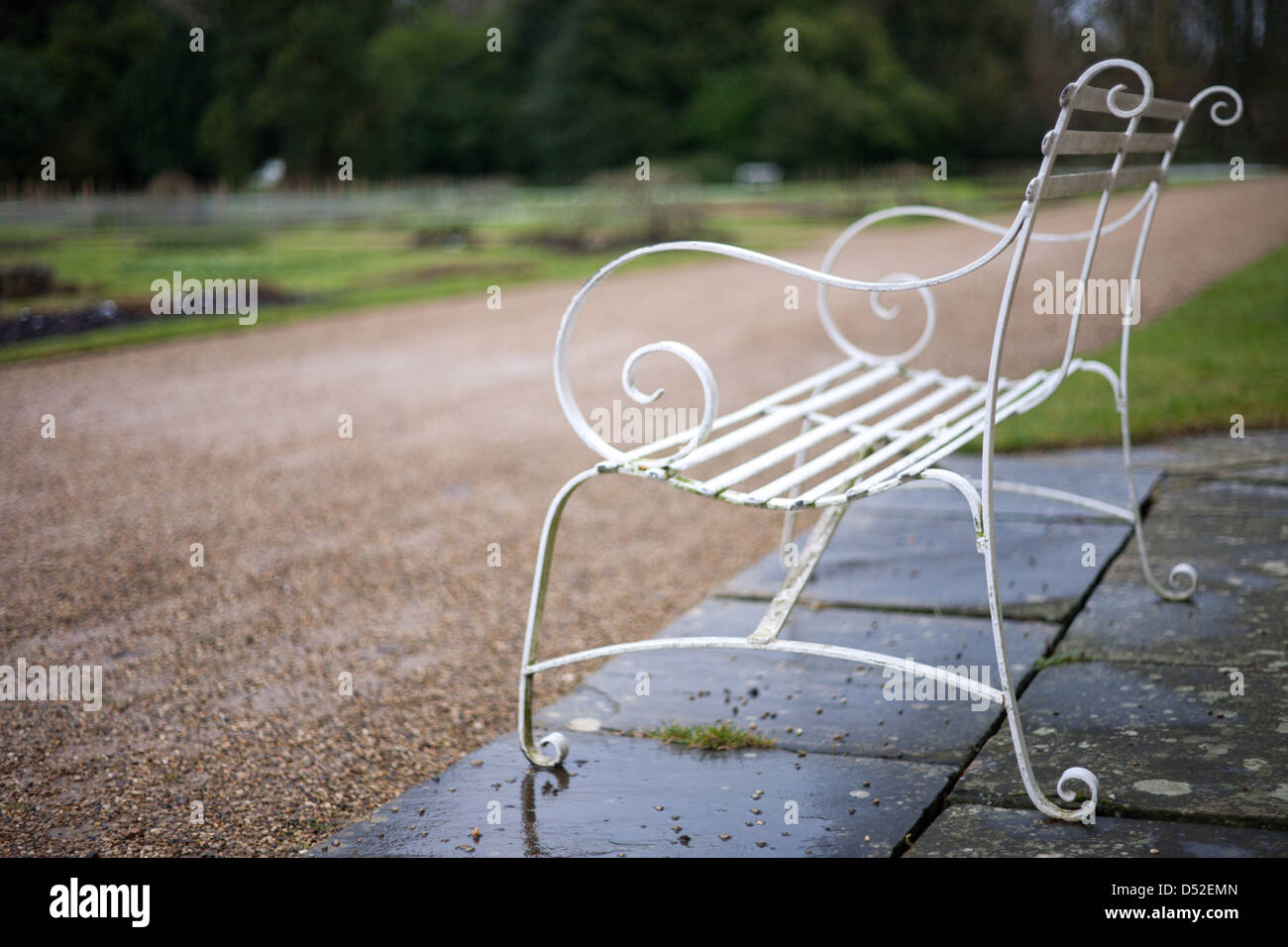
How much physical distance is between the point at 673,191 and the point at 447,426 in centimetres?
1278

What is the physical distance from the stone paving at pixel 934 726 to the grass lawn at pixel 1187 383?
1.41 m

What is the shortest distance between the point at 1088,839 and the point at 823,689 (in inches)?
35.5

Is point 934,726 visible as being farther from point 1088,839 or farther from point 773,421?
point 773,421

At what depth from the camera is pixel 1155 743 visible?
7.94 feet

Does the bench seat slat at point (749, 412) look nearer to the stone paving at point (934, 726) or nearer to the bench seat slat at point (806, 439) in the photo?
the bench seat slat at point (806, 439)

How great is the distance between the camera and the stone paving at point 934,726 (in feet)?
7.02

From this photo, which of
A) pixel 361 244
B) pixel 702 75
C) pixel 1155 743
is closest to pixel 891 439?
pixel 1155 743

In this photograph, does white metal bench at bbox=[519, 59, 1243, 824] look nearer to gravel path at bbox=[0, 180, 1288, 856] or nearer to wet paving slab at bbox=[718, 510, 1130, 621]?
wet paving slab at bbox=[718, 510, 1130, 621]

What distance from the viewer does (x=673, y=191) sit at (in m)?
18.8

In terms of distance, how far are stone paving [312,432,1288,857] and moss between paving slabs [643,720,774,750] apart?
3 cm

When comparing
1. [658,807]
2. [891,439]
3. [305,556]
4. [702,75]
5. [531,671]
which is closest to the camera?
[658,807]

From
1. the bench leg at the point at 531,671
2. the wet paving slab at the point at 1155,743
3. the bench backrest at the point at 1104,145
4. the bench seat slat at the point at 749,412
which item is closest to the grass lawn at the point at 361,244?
the bench seat slat at the point at 749,412

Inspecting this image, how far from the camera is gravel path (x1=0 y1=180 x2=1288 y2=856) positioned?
2.65 metres
